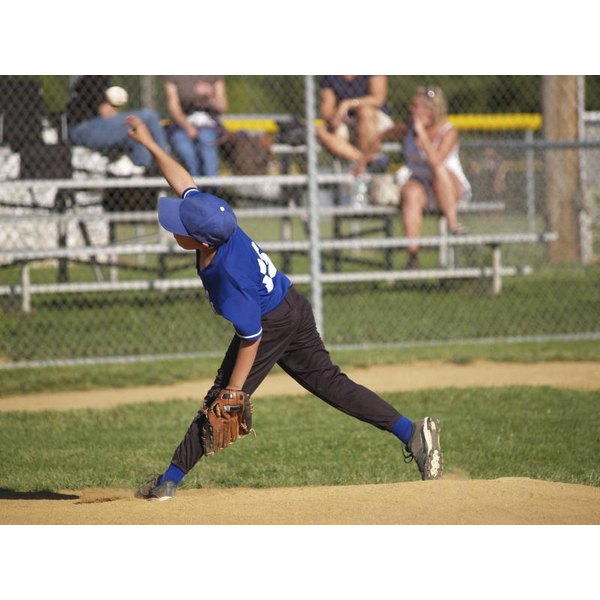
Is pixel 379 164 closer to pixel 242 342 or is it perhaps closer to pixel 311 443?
pixel 311 443

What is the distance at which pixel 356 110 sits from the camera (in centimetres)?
1253

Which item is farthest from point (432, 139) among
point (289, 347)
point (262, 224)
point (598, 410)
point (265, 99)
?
point (265, 99)

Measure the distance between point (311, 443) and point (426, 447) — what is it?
1.63 metres

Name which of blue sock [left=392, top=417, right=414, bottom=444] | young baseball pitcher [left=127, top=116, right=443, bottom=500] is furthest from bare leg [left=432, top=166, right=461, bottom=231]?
blue sock [left=392, top=417, right=414, bottom=444]

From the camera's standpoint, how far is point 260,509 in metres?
5.54

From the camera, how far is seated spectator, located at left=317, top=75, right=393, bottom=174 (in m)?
12.4

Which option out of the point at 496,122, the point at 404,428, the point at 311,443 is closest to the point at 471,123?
the point at 496,122

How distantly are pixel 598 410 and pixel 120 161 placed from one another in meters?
6.92

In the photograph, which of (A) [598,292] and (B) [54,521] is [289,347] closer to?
(B) [54,521]

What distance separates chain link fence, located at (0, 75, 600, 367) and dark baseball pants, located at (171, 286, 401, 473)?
4546mm

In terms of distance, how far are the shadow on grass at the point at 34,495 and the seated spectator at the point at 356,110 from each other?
21.8ft

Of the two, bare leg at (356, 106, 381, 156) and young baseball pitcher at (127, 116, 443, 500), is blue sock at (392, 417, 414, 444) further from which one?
bare leg at (356, 106, 381, 156)

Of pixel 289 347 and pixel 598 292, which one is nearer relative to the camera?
pixel 289 347

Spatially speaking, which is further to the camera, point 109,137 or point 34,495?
point 109,137
